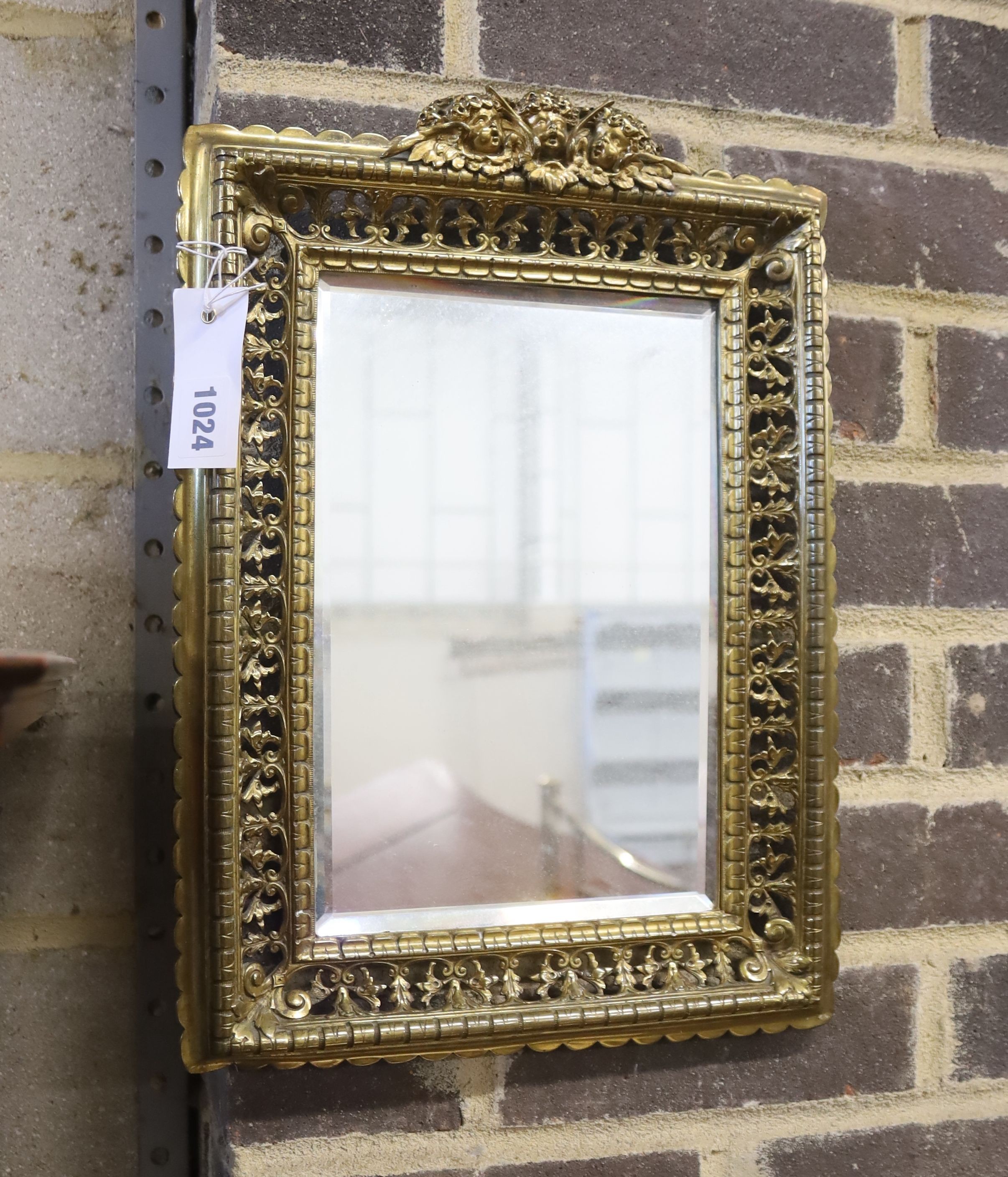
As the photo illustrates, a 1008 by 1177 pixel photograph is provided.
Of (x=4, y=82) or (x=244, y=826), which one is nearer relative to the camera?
(x=244, y=826)

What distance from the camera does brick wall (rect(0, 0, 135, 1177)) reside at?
0.63 m

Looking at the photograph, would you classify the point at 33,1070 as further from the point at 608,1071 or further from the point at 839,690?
the point at 839,690

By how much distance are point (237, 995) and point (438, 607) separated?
0.24m

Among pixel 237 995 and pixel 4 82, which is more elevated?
pixel 4 82

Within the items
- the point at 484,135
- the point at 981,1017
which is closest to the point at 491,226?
the point at 484,135

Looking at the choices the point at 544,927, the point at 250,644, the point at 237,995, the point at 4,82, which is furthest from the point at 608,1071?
the point at 4,82

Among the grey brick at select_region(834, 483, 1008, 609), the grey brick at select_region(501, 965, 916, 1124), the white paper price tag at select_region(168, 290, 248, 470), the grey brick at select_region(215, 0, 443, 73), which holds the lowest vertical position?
the grey brick at select_region(501, 965, 916, 1124)

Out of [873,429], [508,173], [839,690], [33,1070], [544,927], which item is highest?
[508,173]

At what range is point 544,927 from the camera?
22.5 inches

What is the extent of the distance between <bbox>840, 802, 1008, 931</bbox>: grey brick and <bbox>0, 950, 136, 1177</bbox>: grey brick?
1.62 feet

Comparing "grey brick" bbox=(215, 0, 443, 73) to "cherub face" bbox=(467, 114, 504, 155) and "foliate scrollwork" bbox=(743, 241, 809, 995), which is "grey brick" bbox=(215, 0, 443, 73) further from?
"foliate scrollwork" bbox=(743, 241, 809, 995)

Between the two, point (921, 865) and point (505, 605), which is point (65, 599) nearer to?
point (505, 605)

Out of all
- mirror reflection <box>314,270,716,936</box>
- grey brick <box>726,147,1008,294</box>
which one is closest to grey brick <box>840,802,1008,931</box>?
mirror reflection <box>314,270,716,936</box>

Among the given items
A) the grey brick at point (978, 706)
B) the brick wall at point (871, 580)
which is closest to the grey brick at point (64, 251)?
the brick wall at point (871, 580)
